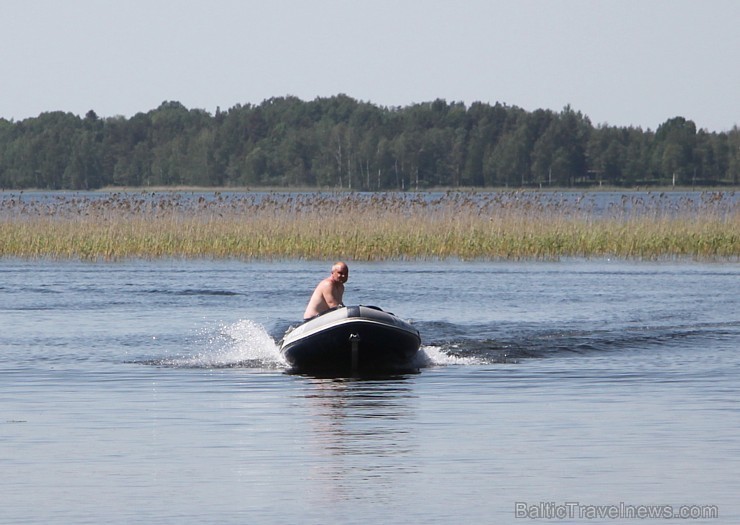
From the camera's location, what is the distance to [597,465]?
10.7 m

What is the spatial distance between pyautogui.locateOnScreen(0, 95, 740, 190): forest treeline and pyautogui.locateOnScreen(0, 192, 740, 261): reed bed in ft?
375

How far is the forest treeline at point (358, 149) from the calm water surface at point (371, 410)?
12453 centimetres

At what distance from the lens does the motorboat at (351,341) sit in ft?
55.7

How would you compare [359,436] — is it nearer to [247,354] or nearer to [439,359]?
[439,359]

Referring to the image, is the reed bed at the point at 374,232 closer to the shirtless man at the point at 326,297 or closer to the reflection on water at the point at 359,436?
the shirtless man at the point at 326,297

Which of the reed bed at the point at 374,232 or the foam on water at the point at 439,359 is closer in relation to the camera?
the foam on water at the point at 439,359

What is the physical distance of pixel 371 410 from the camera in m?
13.9

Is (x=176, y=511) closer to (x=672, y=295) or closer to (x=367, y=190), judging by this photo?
(x=672, y=295)

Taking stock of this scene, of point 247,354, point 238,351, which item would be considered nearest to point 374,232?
point 238,351

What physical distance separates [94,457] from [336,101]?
17022 centimetres

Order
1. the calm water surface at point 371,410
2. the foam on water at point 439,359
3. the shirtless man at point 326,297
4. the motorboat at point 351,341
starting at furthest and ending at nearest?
the foam on water at point 439,359, the shirtless man at point 326,297, the motorboat at point 351,341, the calm water surface at point 371,410

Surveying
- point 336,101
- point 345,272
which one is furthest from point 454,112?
point 345,272

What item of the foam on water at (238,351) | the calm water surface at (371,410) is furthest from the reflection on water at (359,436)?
the foam on water at (238,351)

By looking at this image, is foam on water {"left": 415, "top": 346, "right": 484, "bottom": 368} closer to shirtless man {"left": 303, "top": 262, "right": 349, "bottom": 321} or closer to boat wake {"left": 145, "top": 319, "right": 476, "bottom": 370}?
boat wake {"left": 145, "top": 319, "right": 476, "bottom": 370}
